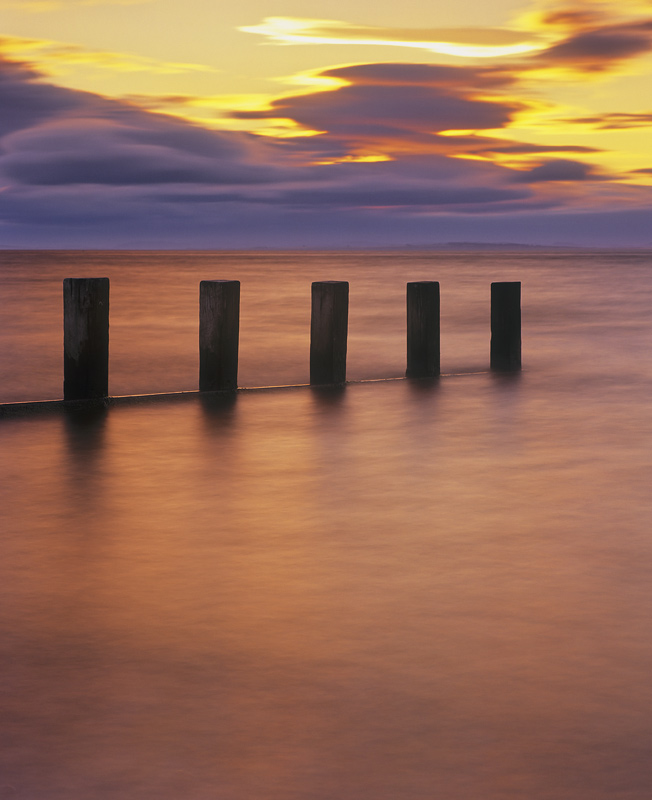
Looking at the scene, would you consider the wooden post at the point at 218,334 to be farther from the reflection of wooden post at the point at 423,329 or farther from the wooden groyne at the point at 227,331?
the reflection of wooden post at the point at 423,329

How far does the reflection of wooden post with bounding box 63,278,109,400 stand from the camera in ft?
25.6

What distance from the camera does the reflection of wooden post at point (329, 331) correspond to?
29.2 feet

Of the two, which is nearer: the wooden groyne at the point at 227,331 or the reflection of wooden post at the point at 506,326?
the wooden groyne at the point at 227,331

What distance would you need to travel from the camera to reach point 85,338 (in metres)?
7.86

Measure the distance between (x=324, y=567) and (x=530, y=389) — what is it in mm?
5790

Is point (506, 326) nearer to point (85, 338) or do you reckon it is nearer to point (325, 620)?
point (85, 338)

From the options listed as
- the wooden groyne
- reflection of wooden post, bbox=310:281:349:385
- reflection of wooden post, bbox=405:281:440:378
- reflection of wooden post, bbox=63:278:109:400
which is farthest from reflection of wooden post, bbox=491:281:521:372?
reflection of wooden post, bbox=63:278:109:400

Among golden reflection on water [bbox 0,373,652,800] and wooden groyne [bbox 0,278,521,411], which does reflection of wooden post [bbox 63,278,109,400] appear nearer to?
wooden groyne [bbox 0,278,521,411]

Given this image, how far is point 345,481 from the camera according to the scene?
5.43 m

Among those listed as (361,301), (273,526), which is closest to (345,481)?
(273,526)

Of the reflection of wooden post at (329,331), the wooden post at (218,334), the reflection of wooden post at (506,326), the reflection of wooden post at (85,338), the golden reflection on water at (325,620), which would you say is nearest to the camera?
the golden reflection on water at (325,620)

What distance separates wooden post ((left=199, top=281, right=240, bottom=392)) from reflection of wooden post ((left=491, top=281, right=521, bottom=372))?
2777 millimetres

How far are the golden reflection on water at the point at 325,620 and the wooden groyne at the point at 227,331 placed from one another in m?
1.50

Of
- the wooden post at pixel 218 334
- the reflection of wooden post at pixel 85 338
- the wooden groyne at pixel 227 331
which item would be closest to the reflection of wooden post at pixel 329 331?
the wooden groyne at pixel 227 331
